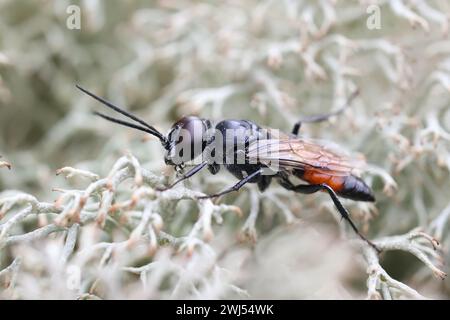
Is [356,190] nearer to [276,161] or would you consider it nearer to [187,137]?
[276,161]

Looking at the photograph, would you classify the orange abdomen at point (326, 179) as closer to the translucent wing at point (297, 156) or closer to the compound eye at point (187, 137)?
the translucent wing at point (297, 156)

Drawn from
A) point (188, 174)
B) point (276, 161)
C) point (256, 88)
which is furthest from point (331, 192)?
point (256, 88)

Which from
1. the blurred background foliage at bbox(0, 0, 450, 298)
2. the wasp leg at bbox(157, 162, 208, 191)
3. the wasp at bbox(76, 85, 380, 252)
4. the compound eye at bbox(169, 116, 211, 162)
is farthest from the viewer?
the blurred background foliage at bbox(0, 0, 450, 298)

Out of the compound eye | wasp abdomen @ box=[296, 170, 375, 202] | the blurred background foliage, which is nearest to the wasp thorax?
the compound eye

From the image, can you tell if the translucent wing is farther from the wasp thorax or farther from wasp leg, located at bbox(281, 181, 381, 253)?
the wasp thorax

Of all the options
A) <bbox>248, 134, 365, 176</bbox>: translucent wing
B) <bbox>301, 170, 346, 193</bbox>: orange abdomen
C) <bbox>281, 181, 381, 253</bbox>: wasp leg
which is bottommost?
<bbox>281, 181, 381, 253</bbox>: wasp leg

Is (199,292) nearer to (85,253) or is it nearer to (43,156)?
(85,253)
